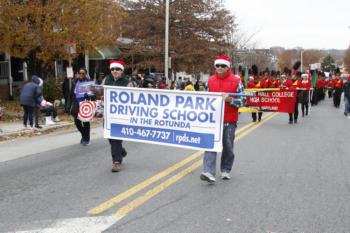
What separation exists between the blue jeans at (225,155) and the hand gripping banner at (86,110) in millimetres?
3770

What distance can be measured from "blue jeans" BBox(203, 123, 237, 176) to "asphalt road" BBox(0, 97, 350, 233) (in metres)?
0.25

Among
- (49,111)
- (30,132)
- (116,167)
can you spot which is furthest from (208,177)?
(49,111)

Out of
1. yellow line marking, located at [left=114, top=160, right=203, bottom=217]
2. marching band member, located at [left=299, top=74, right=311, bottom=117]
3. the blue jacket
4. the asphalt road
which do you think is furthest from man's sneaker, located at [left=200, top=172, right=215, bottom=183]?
marching band member, located at [left=299, top=74, right=311, bottom=117]

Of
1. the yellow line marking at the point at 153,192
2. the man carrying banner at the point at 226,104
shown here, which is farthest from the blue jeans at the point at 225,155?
the yellow line marking at the point at 153,192

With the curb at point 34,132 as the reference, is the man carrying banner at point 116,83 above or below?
above

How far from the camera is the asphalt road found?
16.9 ft

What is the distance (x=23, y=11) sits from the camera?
17.1 m

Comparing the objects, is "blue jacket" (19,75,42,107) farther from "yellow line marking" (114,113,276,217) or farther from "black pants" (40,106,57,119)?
"yellow line marking" (114,113,276,217)

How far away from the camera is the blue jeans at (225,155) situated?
691cm

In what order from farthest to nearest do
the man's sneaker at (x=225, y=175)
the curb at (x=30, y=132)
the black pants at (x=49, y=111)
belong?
the black pants at (x=49, y=111)
the curb at (x=30, y=132)
the man's sneaker at (x=225, y=175)

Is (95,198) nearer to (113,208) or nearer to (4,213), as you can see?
(113,208)

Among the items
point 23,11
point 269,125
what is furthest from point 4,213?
point 23,11

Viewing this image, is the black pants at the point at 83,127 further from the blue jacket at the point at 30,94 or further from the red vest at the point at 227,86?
the red vest at the point at 227,86

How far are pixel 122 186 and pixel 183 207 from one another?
135 cm
